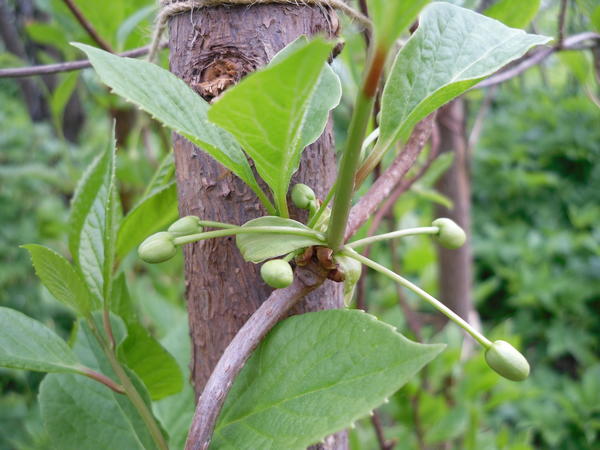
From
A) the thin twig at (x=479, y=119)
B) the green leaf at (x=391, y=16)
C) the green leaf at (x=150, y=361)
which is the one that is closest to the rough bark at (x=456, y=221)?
the thin twig at (x=479, y=119)

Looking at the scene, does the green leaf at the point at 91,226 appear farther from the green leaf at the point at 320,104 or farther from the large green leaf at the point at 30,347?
the green leaf at the point at 320,104

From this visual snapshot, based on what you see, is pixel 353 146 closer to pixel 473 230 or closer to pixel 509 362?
pixel 509 362

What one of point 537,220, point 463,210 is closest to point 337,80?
point 463,210

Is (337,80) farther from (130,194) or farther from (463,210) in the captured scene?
(463,210)

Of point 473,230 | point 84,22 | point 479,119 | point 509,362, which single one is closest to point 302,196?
point 509,362

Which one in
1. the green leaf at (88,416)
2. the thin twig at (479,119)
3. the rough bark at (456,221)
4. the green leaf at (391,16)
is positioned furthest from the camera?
the rough bark at (456,221)

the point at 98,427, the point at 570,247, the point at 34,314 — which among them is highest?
the point at 98,427

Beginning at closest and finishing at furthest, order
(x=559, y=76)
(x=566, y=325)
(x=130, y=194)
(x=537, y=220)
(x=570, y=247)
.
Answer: (x=130, y=194) → (x=566, y=325) → (x=570, y=247) → (x=537, y=220) → (x=559, y=76)
